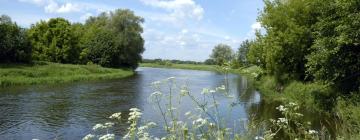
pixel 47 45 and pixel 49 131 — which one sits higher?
pixel 47 45

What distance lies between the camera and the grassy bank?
3911 cm

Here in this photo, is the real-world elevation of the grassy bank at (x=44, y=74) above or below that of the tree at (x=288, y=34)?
below

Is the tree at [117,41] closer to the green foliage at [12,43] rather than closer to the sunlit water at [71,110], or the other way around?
the green foliage at [12,43]

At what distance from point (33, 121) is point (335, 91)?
561 inches

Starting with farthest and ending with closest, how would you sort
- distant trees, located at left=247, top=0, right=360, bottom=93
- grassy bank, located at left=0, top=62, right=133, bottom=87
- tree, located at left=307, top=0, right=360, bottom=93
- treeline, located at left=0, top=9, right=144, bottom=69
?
1. treeline, located at left=0, top=9, right=144, bottom=69
2. grassy bank, located at left=0, top=62, right=133, bottom=87
3. distant trees, located at left=247, top=0, right=360, bottom=93
4. tree, located at left=307, top=0, right=360, bottom=93

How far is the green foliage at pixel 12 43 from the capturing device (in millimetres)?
45531

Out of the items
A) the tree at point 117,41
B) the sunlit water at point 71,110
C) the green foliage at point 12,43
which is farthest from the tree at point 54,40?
the sunlit water at point 71,110

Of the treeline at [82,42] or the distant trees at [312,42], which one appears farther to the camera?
the treeline at [82,42]

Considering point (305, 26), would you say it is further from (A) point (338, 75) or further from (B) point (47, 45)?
(B) point (47, 45)

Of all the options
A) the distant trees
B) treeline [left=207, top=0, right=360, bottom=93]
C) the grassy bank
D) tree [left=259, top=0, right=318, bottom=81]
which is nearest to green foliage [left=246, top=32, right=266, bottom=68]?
the distant trees

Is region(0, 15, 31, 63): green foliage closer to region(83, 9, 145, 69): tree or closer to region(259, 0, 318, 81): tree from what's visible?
region(83, 9, 145, 69): tree

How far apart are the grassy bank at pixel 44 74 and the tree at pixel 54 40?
7421 millimetres

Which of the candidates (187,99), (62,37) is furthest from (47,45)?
(187,99)

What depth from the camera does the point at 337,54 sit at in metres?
20.0
